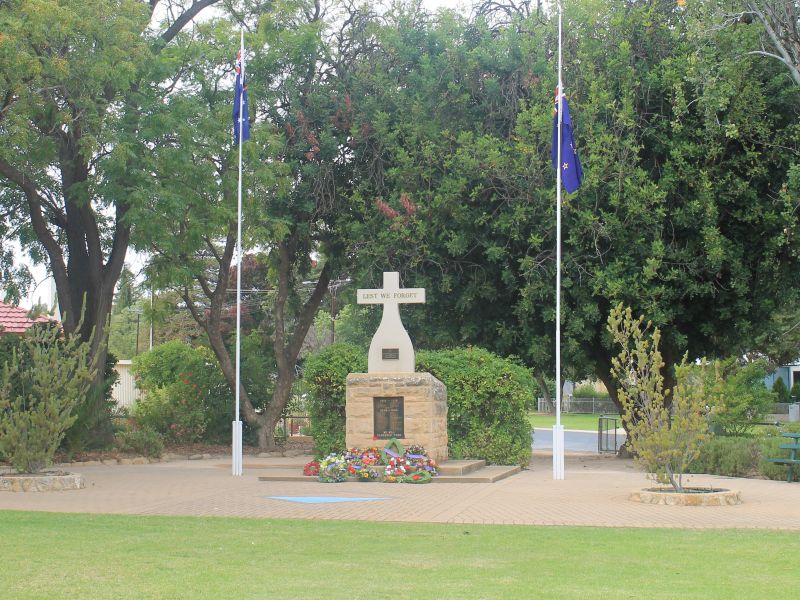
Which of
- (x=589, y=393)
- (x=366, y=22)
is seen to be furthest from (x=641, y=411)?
(x=589, y=393)

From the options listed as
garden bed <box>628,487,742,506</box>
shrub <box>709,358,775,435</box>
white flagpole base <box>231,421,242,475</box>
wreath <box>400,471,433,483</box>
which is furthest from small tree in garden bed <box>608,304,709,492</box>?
shrub <box>709,358,775,435</box>

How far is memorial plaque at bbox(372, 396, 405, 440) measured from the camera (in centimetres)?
2059

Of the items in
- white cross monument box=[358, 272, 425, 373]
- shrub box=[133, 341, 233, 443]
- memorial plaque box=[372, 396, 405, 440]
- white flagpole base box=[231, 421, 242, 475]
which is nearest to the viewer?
white flagpole base box=[231, 421, 242, 475]

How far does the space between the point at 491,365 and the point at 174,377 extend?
48.8ft

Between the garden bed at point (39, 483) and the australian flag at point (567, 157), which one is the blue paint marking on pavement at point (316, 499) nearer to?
the garden bed at point (39, 483)

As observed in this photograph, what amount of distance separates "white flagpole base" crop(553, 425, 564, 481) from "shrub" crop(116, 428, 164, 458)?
1115 cm

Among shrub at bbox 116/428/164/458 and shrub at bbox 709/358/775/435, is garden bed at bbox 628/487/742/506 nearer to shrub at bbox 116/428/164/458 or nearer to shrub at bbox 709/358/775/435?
shrub at bbox 709/358/775/435

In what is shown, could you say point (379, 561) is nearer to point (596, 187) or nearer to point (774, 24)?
point (596, 187)

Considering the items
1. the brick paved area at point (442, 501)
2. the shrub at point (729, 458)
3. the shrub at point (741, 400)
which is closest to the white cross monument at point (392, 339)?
the brick paved area at point (442, 501)

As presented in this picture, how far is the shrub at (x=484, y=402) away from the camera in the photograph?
21.8m

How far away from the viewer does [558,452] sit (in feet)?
62.6

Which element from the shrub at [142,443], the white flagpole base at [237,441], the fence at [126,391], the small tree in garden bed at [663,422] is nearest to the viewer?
the small tree in garden bed at [663,422]

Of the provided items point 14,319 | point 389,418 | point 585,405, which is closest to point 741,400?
point 389,418

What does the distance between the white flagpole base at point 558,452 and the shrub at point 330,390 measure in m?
5.11
